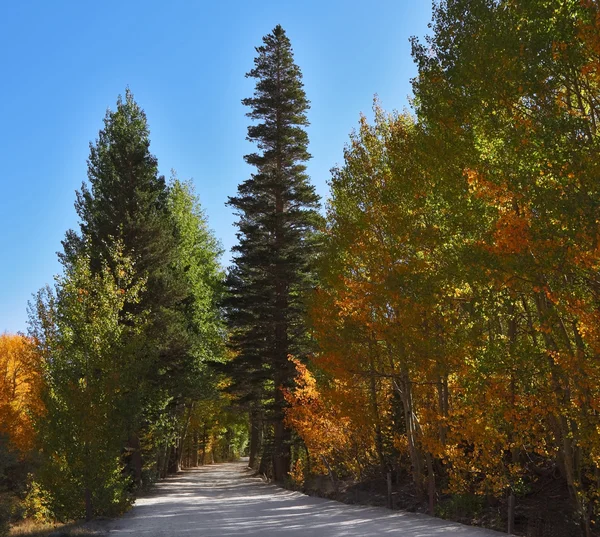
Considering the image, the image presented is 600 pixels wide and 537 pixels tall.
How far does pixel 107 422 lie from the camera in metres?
14.2

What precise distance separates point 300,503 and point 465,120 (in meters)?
13.6

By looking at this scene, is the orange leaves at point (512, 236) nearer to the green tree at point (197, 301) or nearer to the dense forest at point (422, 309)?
the dense forest at point (422, 309)

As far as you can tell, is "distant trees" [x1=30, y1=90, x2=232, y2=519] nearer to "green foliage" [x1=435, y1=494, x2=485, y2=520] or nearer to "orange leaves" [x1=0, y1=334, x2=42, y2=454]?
"orange leaves" [x1=0, y1=334, x2=42, y2=454]

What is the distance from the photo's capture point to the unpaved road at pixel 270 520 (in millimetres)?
11477

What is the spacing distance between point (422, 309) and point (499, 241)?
4500mm

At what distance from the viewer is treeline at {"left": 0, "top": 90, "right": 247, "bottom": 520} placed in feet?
46.1

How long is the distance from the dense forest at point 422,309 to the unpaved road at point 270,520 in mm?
1032

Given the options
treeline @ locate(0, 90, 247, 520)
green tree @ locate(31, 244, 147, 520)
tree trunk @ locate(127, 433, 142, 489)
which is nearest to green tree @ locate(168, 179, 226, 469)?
treeline @ locate(0, 90, 247, 520)

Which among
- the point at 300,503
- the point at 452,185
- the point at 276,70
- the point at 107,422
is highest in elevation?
the point at 276,70

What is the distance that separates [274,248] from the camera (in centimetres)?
2842

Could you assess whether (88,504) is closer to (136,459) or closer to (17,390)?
(136,459)

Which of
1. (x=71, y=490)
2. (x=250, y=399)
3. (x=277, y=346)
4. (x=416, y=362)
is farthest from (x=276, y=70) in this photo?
(x=71, y=490)

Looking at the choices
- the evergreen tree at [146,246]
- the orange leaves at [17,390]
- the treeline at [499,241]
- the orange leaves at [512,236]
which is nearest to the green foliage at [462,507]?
the treeline at [499,241]

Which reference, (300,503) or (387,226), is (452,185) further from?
(300,503)
